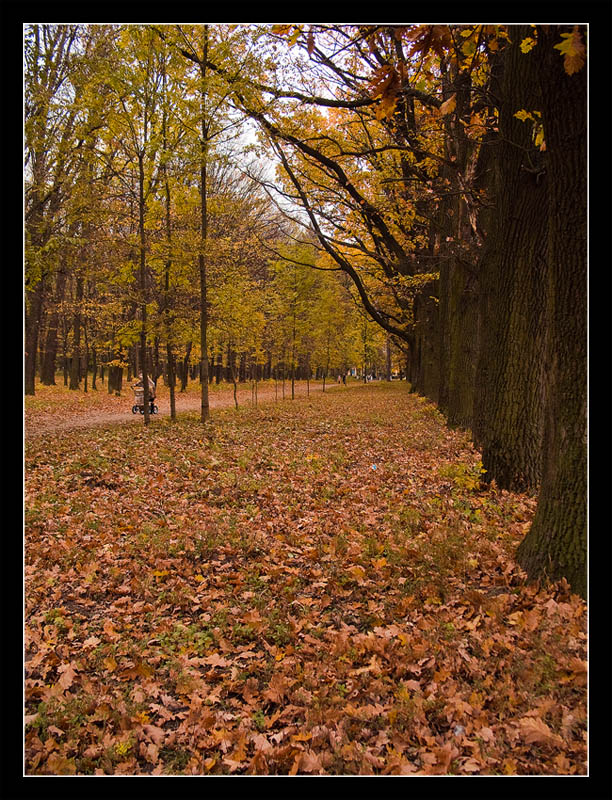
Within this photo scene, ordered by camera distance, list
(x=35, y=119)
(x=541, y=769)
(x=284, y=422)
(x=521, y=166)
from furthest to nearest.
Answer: (x=284, y=422) → (x=35, y=119) → (x=521, y=166) → (x=541, y=769)

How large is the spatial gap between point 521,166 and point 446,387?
974 centimetres

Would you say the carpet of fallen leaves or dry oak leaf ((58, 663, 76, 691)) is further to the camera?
dry oak leaf ((58, 663, 76, 691))

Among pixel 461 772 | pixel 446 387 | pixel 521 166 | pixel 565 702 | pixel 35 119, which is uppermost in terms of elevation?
pixel 35 119

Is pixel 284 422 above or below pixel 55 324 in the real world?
below

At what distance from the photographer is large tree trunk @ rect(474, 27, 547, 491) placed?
6.78 metres

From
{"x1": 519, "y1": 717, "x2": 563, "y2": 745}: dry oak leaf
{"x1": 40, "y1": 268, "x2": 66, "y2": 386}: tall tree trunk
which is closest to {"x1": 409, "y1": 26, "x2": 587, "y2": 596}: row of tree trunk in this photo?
{"x1": 519, "y1": 717, "x2": 563, "y2": 745}: dry oak leaf

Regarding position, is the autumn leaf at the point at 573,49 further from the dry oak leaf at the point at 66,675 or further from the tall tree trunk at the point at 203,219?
the tall tree trunk at the point at 203,219

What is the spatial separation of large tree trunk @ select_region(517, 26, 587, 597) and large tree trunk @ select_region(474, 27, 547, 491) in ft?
9.43

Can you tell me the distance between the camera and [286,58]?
11.5 meters

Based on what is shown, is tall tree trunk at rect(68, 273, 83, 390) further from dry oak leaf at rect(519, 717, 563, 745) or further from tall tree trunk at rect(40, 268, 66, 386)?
dry oak leaf at rect(519, 717, 563, 745)

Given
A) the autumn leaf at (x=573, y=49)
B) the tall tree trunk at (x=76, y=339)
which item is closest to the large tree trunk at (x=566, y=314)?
the autumn leaf at (x=573, y=49)

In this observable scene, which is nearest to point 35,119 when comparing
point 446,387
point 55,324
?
point 446,387

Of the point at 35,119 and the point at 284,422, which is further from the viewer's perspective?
the point at 284,422

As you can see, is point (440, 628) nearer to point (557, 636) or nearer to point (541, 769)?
point (557, 636)
